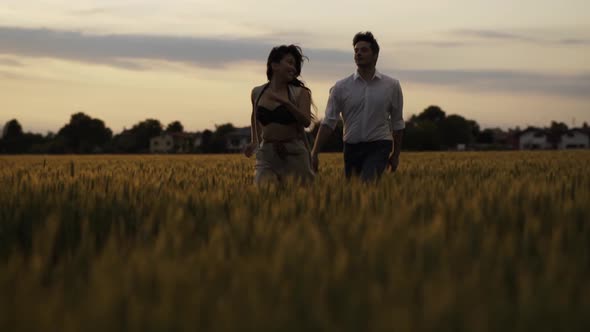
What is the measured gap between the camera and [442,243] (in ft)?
8.94

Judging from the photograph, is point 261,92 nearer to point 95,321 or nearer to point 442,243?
point 442,243

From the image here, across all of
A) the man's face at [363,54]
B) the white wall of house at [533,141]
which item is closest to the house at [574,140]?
the white wall of house at [533,141]

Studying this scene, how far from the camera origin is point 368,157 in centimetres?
750

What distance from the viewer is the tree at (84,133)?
413 feet

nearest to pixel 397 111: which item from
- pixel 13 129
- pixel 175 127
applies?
pixel 13 129

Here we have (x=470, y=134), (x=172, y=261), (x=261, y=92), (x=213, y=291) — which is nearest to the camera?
(x=213, y=291)

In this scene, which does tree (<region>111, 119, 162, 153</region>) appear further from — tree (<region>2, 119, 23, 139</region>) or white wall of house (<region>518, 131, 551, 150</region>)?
white wall of house (<region>518, 131, 551, 150</region>)

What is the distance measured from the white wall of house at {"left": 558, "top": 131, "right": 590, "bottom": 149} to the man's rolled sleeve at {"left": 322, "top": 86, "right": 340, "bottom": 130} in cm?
12517

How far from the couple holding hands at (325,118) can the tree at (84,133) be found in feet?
391

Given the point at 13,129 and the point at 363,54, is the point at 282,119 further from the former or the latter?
the point at 13,129

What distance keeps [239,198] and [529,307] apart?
9.86 ft

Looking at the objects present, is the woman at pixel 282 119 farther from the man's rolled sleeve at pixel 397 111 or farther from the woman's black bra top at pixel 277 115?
the man's rolled sleeve at pixel 397 111

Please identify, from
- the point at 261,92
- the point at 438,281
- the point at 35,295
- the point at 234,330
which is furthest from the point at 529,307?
the point at 261,92

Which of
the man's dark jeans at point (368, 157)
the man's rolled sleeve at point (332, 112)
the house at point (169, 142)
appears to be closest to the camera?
the man's dark jeans at point (368, 157)
